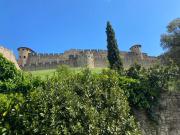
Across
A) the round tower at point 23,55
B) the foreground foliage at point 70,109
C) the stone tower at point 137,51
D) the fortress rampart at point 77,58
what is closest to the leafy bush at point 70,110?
the foreground foliage at point 70,109

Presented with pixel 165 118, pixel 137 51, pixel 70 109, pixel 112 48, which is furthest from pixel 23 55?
pixel 70 109

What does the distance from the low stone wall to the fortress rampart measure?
1657 inches

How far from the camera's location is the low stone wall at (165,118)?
19.3 m

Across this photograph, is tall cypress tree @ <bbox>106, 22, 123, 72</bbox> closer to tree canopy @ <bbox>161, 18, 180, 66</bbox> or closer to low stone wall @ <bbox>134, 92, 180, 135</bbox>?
tree canopy @ <bbox>161, 18, 180, 66</bbox>

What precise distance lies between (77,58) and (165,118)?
46969 mm

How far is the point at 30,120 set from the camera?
54.2 ft

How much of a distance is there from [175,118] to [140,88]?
203cm

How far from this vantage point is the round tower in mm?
72412

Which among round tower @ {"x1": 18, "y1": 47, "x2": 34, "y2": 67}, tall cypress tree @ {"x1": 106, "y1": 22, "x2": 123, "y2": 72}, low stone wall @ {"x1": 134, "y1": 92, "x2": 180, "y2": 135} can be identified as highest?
round tower @ {"x1": 18, "y1": 47, "x2": 34, "y2": 67}

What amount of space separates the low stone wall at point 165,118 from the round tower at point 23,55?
51.1 meters

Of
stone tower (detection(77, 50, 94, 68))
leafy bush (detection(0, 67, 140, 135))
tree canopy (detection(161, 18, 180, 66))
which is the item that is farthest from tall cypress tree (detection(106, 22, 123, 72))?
stone tower (detection(77, 50, 94, 68))

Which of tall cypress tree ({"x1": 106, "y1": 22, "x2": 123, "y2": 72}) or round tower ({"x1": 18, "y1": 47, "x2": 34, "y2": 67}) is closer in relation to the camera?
tall cypress tree ({"x1": 106, "y1": 22, "x2": 123, "y2": 72})

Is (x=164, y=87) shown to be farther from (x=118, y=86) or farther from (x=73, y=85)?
(x=73, y=85)

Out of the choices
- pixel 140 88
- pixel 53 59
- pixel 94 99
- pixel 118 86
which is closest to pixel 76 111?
pixel 94 99
